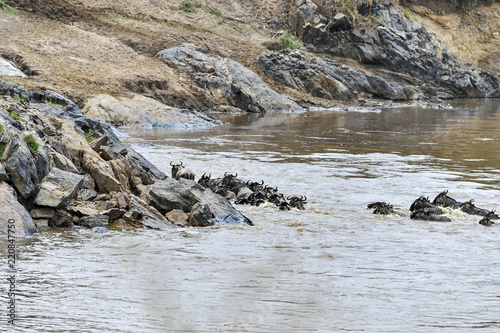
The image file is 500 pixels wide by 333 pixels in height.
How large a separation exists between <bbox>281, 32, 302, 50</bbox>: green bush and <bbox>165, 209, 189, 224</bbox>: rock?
1123 inches

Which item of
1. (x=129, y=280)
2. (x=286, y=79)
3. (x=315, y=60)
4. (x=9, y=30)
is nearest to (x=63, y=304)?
(x=129, y=280)

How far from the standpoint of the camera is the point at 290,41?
121ft

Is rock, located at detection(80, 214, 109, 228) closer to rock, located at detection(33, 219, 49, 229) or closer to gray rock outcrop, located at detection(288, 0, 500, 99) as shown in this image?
rock, located at detection(33, 219, 49, 229)

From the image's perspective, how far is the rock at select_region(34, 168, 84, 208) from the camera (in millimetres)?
7598

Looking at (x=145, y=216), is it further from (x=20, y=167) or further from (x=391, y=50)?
(x=391, y=50)

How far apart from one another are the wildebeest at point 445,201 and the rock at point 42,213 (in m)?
5.67

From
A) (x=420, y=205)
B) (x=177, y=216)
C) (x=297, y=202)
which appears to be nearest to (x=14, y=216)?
(x=177, y=216)

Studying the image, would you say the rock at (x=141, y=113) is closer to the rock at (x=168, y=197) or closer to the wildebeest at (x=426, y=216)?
the rock at (x=168, y=197)

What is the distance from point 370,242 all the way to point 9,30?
23.4 metres

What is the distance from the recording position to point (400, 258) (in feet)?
22.7

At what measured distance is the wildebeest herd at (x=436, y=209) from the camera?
891cm

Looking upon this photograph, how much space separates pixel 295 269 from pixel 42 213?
320cm

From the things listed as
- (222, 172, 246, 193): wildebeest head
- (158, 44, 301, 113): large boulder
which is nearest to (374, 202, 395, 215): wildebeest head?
(222, 172, 246, 193): wildebeest head

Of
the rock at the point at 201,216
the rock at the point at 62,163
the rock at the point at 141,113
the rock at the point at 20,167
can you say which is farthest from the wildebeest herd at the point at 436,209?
the rock at the point at 141,113
